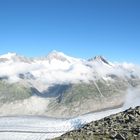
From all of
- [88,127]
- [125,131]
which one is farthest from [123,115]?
[125,131]

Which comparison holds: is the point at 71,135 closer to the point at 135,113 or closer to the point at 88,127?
the point at 88,127

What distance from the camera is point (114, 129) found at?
410 ft

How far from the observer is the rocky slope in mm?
115069

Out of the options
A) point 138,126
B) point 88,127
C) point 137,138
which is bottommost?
point 137,138

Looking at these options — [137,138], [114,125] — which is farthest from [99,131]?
[137,138]

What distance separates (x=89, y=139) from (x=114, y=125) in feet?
57.6

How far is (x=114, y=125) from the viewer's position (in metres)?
132

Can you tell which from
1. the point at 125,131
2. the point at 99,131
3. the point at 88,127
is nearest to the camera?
the point at 125,131

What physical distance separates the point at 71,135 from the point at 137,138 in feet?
82.8

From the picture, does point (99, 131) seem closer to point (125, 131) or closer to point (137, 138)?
point (125, 131)

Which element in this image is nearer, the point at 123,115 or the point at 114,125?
the point at 114,125

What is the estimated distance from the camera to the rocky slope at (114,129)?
115069mm

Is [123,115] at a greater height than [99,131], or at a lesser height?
greater

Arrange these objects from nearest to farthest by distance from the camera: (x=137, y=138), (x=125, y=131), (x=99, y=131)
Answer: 1. (x=137, y=138)
2. (x=125, y=131)
3. (x=99, y=131)
